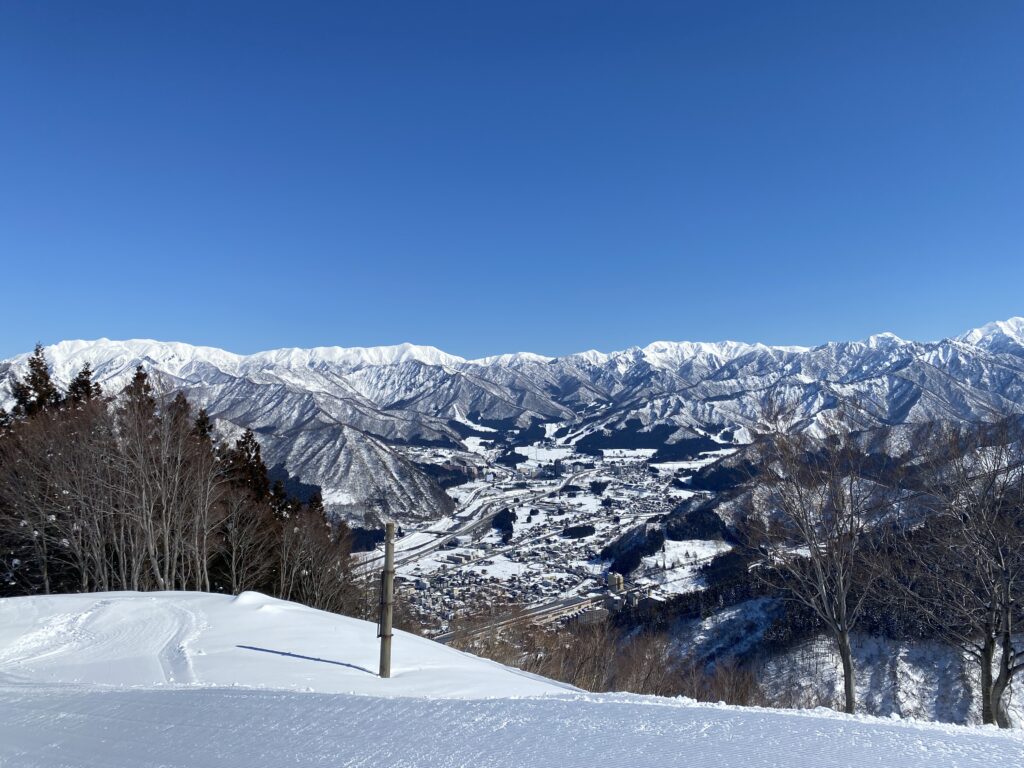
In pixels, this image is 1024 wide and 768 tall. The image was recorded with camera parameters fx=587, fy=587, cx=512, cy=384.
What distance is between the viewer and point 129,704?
6562mm

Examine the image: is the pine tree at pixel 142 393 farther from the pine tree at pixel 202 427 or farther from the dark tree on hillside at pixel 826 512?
the dark tree on hillside at pixel 826 512

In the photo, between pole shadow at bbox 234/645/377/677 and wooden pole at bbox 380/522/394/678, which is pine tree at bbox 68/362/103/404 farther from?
wooden pole at bbox 380/522/394/678

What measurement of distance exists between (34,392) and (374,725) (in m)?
32.3

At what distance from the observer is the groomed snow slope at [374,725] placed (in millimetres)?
4258

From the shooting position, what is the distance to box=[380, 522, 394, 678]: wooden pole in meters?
8.90

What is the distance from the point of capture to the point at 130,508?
22.6 metres

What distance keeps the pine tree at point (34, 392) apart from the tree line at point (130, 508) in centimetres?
6

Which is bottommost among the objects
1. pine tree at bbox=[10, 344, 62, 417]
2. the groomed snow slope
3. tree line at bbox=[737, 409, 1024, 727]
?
the groomed snow slope

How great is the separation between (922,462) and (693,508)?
10421 cm

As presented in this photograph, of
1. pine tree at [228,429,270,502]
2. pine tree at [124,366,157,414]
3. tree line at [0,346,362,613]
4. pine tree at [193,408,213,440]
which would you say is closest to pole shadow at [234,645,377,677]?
tree line at [0,346,362,613]

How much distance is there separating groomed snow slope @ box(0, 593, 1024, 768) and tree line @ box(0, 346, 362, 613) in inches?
515

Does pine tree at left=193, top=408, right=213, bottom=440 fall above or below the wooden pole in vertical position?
above

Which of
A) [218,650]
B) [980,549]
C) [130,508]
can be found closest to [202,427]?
[130,508]

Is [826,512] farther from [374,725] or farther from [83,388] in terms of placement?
[83,388]
